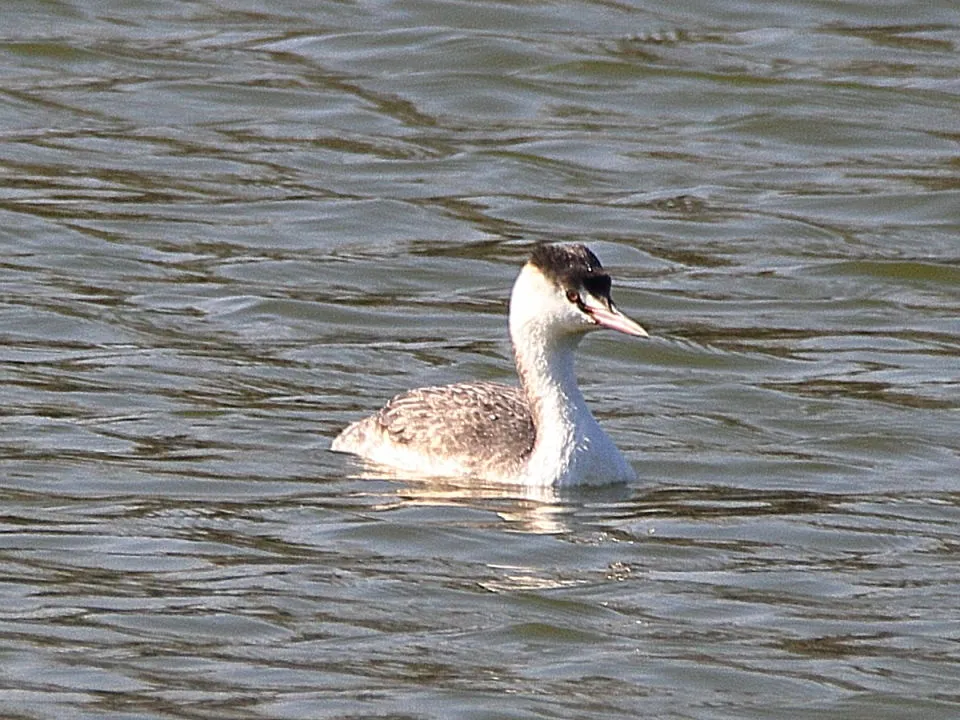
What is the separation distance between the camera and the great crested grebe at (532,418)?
11.8 m

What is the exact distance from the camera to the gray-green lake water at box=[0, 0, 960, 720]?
9281 millimetres

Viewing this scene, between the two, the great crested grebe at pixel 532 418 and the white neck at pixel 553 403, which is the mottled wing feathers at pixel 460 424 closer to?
the great crested grebe at pixel 532 418

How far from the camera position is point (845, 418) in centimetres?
1387

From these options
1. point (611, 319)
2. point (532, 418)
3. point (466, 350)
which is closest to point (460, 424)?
point (532, 418)

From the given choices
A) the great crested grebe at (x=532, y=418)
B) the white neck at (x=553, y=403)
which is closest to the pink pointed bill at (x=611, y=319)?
the great crested grebe at (x=532, y=418)

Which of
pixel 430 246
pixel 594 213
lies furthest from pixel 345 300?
pixel 594 213

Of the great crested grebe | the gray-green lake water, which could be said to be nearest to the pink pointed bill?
the great crested grebe

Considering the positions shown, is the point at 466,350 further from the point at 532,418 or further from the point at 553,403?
the point at 553,403

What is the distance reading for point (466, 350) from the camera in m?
15.5

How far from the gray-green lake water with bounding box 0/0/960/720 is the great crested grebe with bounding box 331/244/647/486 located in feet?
0.52

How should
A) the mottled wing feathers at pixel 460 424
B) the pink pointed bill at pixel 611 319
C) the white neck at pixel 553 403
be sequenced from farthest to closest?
the mottled wing feathers at pixel 460 424
the white neck at pixel 553 403
the pink pointed bill at pixel 611 319

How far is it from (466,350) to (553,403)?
10.9 ft

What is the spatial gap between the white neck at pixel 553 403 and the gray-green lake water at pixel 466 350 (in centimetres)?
17

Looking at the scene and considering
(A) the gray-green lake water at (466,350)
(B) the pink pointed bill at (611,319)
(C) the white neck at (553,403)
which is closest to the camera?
(A) the gray-green lake water at (466,350)
